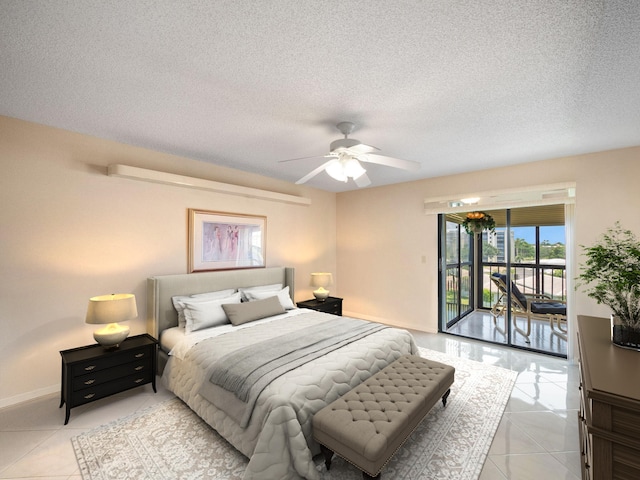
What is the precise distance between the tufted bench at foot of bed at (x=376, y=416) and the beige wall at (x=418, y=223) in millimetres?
2524

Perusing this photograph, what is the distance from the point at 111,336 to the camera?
256 centimetres

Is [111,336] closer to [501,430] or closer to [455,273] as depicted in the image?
[501,430]

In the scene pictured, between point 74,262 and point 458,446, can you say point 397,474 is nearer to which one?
point 458,446

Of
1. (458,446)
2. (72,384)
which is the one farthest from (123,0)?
(458,446)

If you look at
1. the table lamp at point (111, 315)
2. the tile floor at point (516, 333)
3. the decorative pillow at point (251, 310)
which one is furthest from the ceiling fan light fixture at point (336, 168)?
the tile floor at point (516, 333)

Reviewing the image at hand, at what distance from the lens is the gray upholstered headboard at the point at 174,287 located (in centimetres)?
310

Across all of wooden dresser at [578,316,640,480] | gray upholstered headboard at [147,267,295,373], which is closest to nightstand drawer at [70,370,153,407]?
gray upholstered headboard at [147,267,295,373]

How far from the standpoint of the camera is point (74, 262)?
2764 mm

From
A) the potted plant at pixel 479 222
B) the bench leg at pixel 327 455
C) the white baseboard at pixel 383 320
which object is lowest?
the white baseboard at pixel 383 320

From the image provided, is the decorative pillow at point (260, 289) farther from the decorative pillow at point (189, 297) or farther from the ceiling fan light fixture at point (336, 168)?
the ceiling fan light fixture at point (336, 168)

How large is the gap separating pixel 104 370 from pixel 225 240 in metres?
1.92

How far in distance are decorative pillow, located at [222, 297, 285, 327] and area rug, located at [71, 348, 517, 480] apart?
929mm

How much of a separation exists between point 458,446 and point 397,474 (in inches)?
22.4

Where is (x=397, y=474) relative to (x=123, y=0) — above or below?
below
